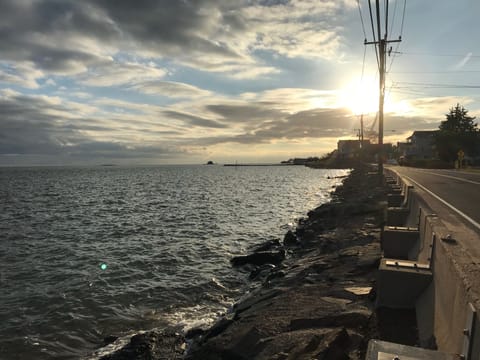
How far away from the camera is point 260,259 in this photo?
49.2 ft

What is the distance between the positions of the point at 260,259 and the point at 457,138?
5750 centimetres

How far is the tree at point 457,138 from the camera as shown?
2330 inches

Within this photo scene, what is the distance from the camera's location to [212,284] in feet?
40.9

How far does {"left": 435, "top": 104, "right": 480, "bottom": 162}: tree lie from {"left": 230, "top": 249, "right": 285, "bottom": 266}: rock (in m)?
55.6

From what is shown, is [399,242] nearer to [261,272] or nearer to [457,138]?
[261,272]

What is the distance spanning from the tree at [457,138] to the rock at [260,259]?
182 feet

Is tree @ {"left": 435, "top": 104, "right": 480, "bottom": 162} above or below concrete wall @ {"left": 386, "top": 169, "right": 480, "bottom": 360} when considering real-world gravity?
above

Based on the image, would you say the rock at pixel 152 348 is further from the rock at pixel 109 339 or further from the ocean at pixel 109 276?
the ocean at pixel 109 276

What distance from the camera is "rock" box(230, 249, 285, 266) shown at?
14.8 metres

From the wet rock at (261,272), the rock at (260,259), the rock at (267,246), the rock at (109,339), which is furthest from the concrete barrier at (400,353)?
the rock at (267,246)

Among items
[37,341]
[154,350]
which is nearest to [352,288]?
[154,350]

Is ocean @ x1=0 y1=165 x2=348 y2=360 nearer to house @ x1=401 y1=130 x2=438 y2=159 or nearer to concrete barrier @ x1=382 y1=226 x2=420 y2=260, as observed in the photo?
concrete barrier @ x1=382 y1=226 x2=420 y2=260

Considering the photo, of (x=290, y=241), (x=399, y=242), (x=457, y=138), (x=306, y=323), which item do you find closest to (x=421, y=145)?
(x=457, y=138)

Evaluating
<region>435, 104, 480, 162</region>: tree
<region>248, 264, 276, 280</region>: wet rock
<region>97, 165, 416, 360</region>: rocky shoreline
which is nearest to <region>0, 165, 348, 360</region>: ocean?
<region>248, 264, 276, 280</region>: wet rock
